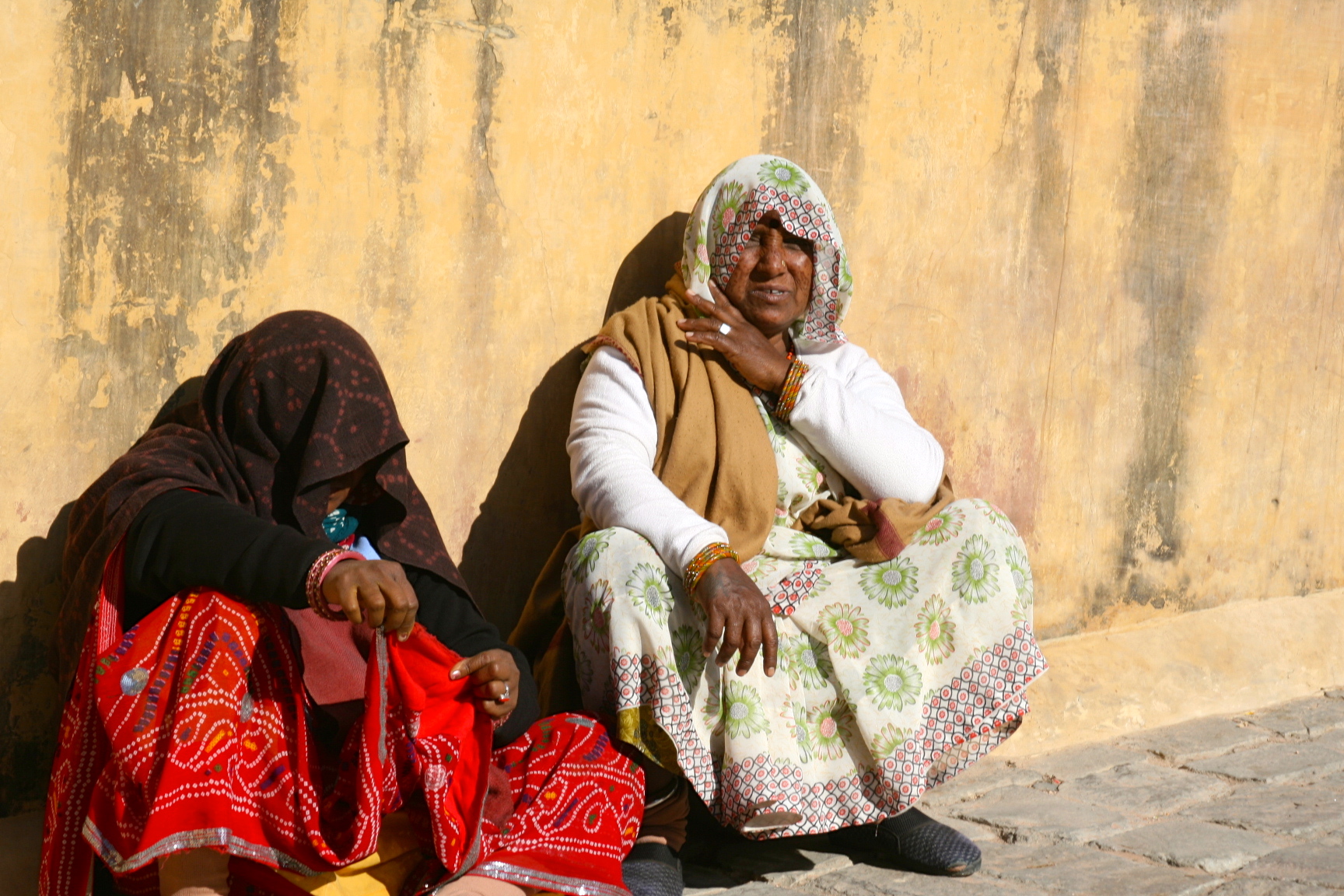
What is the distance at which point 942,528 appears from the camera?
3.18 meters

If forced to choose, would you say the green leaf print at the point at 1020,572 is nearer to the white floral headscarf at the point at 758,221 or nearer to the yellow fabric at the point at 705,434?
the yellow fabric at the point at 705,434

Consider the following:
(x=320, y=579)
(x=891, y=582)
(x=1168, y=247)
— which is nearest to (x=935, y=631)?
(x=891, y=582)

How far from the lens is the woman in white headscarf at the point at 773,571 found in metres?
2.88

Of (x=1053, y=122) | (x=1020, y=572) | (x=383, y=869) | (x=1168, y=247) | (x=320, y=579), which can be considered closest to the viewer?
(x=320, y=579)

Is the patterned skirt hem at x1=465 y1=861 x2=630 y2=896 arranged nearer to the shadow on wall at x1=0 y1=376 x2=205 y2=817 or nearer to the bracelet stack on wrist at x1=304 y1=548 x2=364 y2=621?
the bracelet stack on wrist at x1=304 y1=548 x2=364 y2=621

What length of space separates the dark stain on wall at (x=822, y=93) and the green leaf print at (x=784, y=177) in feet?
1.05

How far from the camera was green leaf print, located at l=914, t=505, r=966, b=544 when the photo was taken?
10.4ft

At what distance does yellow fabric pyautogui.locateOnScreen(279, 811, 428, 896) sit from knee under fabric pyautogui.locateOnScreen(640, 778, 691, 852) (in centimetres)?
58

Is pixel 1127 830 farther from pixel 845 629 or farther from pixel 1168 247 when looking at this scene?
pixel 1168 247

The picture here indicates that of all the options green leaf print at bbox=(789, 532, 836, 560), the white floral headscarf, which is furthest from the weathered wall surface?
green leaf print at bbox=(789, 532, 836, 560)

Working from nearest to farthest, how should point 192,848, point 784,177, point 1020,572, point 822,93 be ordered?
point 192,848, point 1020,572, point 784,177, point 822,93

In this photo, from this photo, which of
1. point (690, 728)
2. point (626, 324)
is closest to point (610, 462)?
point (626, 324)

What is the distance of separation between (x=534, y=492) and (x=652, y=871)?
1.14 m

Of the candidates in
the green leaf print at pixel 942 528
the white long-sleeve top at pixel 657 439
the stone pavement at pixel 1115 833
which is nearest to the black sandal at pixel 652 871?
the stone pavement at pixel 1115 833
